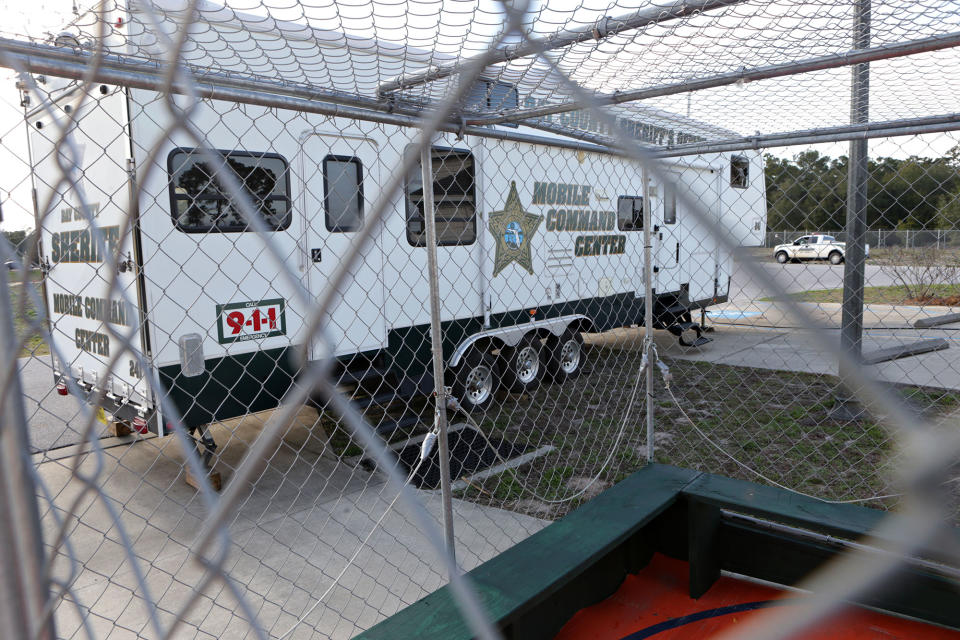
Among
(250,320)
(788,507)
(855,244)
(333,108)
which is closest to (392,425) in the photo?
(250,320)

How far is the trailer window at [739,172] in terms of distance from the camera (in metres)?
10.2

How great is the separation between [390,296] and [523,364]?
7.09ft

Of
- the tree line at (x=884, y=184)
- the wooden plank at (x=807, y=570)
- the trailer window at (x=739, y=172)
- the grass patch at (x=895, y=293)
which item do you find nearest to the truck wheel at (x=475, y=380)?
the tree line at (x=884, y=184)

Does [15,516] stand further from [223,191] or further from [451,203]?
[451,203]

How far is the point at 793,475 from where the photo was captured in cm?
464

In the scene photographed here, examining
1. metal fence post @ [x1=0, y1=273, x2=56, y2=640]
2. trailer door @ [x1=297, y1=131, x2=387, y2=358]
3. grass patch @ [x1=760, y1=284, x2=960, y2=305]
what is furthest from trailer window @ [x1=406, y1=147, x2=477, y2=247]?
grass patch @ [x1=760, y1=284, x2=960, y2=305]

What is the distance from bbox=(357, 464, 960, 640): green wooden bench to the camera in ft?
6.63

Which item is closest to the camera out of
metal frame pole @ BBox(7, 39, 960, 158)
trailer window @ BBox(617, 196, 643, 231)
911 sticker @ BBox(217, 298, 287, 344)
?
metal frame pole @ BBox(7, 39, 960, 158)

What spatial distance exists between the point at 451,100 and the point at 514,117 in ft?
7.02

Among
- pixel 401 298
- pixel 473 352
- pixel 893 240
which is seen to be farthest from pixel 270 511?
pixel 893 240

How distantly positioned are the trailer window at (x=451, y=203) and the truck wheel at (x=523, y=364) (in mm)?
1338

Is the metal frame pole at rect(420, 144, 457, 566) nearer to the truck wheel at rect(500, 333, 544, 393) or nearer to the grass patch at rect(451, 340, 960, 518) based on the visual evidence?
the grass patch at rect(451, 340, 960, 518)

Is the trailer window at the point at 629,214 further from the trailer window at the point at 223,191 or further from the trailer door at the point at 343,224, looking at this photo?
the trailer window at the point at 223,191

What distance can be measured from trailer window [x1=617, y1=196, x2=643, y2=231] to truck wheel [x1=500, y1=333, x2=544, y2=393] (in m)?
2.14
